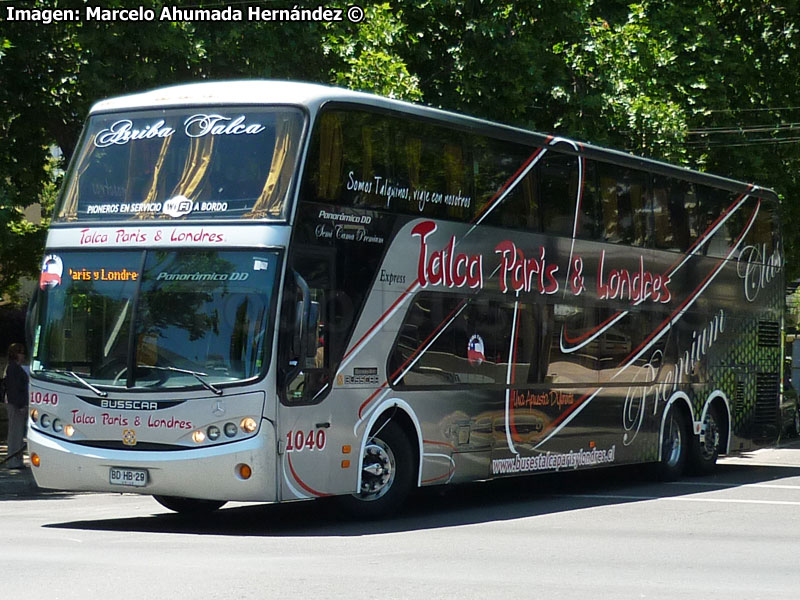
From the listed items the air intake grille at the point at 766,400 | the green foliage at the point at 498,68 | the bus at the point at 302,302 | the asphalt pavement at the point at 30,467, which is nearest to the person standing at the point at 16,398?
the asphalt pavement at the point at 30,467

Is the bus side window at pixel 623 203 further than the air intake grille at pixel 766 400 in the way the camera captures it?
No

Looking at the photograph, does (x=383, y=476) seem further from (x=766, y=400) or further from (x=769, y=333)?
(x=769, y=333)

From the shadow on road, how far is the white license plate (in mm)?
551

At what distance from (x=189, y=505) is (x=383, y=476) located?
2.15 m

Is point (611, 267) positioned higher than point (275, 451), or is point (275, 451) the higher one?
point (611, 267)

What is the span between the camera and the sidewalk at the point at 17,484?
715 inches

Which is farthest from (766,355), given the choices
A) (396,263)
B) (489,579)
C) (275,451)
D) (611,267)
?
(489,579)

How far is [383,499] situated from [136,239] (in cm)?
349

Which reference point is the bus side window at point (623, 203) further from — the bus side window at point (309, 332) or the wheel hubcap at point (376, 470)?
the bus side window at point (309, 332)

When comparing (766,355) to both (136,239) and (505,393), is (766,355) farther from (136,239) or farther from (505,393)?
(136,239)

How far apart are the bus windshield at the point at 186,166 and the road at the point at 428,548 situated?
117 inches

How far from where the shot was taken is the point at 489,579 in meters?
9.68

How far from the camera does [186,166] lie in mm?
13227

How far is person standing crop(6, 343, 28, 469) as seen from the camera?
20.5 metres
